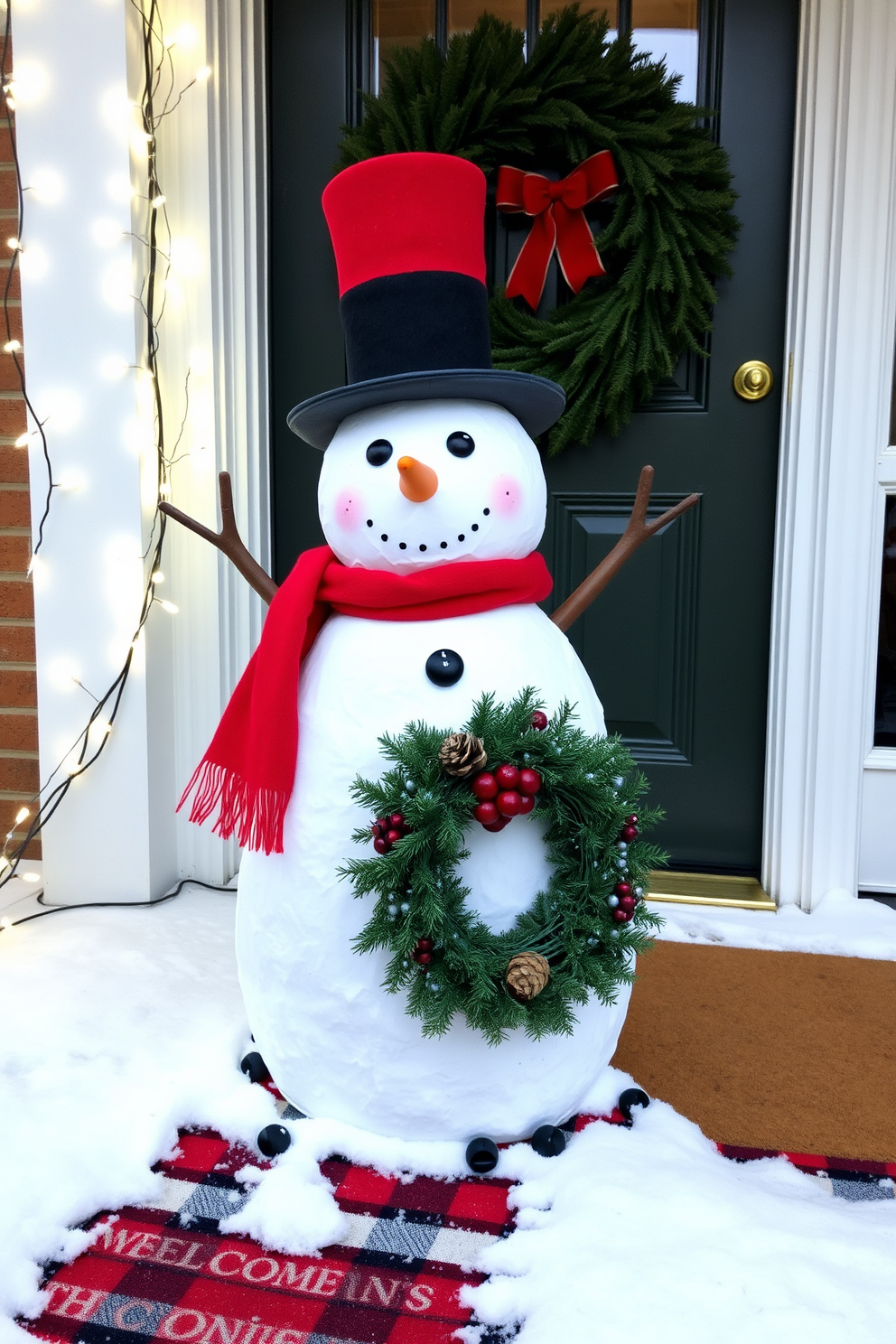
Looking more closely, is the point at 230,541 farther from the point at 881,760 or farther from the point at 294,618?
the point at 881,760

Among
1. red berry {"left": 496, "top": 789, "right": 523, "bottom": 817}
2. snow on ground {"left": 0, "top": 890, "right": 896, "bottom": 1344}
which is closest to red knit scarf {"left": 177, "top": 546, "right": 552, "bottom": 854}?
red berry {"left": 496, "top": 789, "right": 523, "bottom": 817}

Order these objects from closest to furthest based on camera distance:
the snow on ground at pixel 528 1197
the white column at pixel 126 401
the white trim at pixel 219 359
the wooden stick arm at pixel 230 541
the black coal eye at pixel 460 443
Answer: the snow on ground at pixel 528 1197 → the black coal eye at pixel 460 443 → the wooden stick arm at pixel 230 541 → the white column at pixel 126 401 → the white trim at pixel 219 359

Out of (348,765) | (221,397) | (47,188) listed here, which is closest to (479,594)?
(348,765)

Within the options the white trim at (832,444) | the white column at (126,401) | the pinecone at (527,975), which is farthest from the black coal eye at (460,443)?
the white trim at (832,444)

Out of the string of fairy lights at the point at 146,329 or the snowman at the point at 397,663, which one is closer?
the snowman at the point at 397,663

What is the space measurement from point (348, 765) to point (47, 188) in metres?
1.36

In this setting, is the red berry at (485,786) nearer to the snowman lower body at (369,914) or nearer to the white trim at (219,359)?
the snowman lower body at (369,914)

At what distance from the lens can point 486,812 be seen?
3.20 feet

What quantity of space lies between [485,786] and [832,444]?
124 centimetres

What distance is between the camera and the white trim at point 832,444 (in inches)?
69.1

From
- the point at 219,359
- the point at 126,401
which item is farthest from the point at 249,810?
Answer: the point at 219,359

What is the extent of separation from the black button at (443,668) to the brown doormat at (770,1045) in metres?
0.66

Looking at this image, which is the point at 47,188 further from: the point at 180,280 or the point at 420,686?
the point at 420,686

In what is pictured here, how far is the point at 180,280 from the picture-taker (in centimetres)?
183
